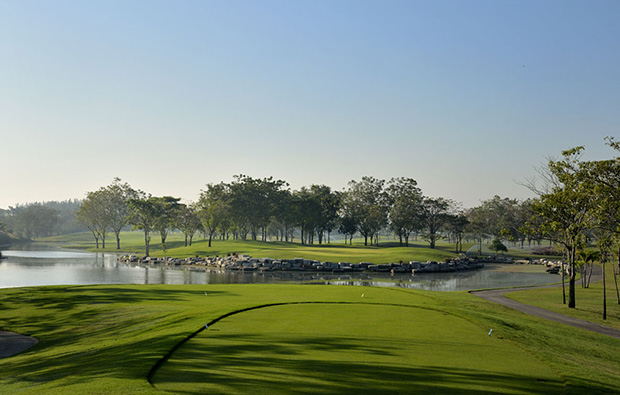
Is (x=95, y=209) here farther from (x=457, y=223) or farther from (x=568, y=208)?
(x=568, y=208)

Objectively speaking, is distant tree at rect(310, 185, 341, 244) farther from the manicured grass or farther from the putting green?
the putting green

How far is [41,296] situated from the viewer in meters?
33.0

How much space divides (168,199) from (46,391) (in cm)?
12104

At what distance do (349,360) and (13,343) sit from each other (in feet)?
53.6

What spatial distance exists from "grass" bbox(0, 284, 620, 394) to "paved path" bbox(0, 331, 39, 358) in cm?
64

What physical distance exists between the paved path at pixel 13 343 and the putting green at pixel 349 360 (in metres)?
8.78

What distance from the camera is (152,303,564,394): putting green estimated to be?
10500 millimetres

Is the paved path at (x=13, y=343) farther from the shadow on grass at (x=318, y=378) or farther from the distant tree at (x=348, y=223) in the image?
the distant tree at (x=348, y=223)

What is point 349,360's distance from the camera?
41.2ft

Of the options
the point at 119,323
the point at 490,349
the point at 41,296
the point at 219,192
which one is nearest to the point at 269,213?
the point at 219,192

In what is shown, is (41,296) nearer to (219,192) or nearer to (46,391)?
(46,391)

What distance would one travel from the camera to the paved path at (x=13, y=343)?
19.2m

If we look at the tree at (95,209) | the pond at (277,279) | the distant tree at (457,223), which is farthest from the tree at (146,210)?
the distant tree at (457,223)

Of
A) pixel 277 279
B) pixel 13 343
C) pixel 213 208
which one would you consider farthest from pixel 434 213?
pixel 13 343
